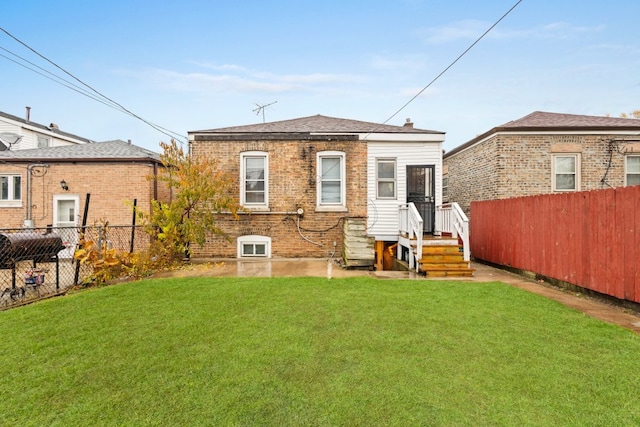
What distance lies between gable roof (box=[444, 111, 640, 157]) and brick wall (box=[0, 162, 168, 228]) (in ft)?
42.1

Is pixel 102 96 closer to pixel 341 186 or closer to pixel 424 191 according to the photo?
pixel 341 186

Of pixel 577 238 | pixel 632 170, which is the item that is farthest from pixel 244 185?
pixel 632 170

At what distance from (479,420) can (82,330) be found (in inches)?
186

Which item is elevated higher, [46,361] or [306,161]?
[306,161]

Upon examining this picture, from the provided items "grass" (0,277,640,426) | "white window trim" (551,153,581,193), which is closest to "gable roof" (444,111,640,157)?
"white window trim" (551,153,581,193)

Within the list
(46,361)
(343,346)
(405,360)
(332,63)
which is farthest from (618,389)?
(332,63)

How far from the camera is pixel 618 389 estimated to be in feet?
9.32

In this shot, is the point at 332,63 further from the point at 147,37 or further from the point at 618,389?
the point at 618,389

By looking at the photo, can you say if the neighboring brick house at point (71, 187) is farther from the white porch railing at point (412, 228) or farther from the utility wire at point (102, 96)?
the white porch railing at point (412, 228)

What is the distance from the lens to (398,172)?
A: 1097 cm

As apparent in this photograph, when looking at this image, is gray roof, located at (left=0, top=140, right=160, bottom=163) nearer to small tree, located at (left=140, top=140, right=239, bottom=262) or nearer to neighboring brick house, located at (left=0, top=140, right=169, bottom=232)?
neighboring brick house, located at (left=0, top=140, right=169, bottom=232)

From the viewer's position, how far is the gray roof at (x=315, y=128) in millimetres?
11117

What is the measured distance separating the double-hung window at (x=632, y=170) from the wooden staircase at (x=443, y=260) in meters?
8.25

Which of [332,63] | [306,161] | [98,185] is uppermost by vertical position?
[332,63]
